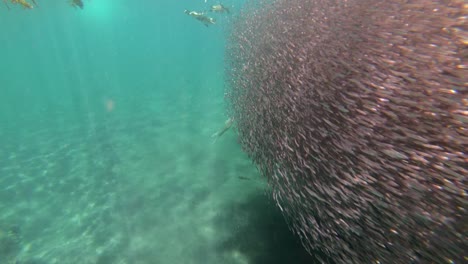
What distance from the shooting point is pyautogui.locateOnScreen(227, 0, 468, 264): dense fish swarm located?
3559 mm

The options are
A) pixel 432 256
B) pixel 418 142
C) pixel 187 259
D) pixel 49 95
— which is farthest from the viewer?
pixel 49 95

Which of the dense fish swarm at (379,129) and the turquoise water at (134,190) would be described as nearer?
the dense fish swarm at (379,129)

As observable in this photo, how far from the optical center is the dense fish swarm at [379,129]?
3559 mm

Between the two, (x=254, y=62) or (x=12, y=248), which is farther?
(x=254, y=62)

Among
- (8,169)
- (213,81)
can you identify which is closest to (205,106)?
(213,81)

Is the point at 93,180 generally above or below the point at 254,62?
below

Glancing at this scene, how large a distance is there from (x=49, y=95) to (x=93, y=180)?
28.2 metres

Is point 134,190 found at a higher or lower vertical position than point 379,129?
lower

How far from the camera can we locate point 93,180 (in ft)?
39.4

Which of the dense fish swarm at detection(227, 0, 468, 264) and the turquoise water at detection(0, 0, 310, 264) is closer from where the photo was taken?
the dense fish swarm at detection(227, 0, 468, 264)

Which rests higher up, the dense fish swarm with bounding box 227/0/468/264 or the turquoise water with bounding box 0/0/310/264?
the dense fish swarm with bounding box 227/0/468/264

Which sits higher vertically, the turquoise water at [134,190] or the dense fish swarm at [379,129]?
the dense fish swarm at [379,129]

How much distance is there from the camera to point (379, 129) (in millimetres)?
4227

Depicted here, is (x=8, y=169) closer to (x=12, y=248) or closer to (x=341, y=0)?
(x=12, y=248)
